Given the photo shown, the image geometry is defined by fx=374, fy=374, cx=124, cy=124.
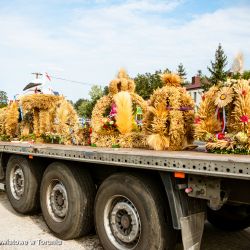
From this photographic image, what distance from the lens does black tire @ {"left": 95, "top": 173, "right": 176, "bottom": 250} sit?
386 centimetres

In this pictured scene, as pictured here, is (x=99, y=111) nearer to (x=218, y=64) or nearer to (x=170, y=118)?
(x=170, y=118)

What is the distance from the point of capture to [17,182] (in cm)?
688

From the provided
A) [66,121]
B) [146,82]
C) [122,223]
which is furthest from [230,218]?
[146,82]

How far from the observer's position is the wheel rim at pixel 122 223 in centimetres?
416

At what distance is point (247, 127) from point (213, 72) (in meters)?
49.9

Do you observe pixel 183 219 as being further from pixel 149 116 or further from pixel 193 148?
pixel 149 116

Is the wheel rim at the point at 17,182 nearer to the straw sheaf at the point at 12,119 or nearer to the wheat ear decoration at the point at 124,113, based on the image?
the wheat ear decoration at the point at 124,113

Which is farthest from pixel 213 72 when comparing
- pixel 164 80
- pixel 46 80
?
pixel 164 80

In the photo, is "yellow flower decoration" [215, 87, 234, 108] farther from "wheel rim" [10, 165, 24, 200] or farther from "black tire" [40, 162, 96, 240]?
"wheel rim" [10, 165, 24, 200]

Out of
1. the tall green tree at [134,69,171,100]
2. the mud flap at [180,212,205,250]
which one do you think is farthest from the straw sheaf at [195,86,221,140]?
the tall green tree at [134,69,171,100]

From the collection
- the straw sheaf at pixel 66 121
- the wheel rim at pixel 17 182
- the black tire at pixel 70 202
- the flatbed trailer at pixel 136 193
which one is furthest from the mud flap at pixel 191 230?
the straw sheaf at pixel 66 121

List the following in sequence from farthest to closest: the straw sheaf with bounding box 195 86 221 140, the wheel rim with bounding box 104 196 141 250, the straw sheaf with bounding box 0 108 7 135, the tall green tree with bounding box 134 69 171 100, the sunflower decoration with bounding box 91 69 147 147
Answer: the tall green tree with bounding box 134 69 171 100
the straw sheaf with bounding box 0 108 7 135
the sunflower decoration with bounding box 91 69 147 147
the straw sheaf with bounding box 195 86 221 140
the wheel rim with bounding box 104 196 141 250

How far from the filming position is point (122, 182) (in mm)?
4273

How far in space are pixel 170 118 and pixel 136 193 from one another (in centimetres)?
170
